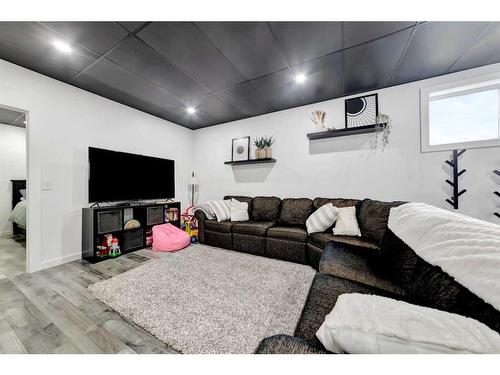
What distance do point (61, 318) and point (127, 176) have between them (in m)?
2.18

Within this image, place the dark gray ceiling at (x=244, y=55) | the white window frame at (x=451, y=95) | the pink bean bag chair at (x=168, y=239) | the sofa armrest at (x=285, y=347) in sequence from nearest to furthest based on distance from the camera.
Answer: the sofa armrest at (x=285, y=347) → the dark gray ceiling at (x=244, y=55) → the white window frame at (x=451, y=95) → the pink bean bag chair at (x=168, y=239)

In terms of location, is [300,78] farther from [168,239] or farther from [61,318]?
[61,318]

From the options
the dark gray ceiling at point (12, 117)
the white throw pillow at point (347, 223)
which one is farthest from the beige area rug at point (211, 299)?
the dark gray ceiling at point (12, 117)

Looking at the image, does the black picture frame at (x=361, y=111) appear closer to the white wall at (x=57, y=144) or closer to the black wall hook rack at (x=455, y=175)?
the black wall hook rack at (x=455, y=175)

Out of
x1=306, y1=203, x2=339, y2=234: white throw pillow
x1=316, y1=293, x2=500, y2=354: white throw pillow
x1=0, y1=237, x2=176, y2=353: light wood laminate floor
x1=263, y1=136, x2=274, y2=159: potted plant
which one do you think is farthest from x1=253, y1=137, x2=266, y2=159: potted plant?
x1=316, y1=293, x2=500, y2=354: white throw pillow

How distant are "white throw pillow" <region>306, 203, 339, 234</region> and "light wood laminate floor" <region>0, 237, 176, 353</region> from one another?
6.68ft

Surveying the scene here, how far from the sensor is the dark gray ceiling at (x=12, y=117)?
3500mm

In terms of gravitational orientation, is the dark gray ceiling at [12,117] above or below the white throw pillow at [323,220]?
above

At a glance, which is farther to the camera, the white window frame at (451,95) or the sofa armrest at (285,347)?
the white window frame at (451,95)

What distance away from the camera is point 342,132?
2.98 m

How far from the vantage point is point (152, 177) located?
3.59 meters

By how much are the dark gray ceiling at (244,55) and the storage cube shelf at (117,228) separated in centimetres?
189

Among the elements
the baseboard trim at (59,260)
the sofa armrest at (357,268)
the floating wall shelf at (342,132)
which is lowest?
the baseboard trim at (59,260)

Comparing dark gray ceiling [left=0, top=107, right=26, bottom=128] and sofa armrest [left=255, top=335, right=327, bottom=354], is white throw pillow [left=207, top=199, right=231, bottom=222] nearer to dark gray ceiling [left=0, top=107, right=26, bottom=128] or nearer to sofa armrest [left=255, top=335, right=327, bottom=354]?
sofa armrest [left=255, top=335, right=327, bottom=354]
